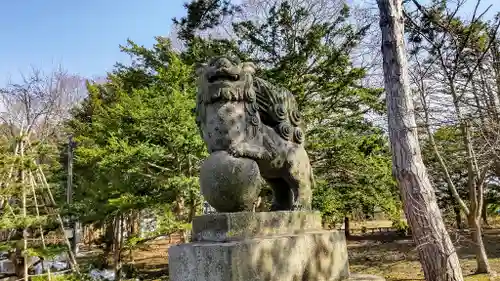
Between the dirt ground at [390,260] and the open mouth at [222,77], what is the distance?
6654 millimetres

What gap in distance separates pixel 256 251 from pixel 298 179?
Result: 0.87 metres

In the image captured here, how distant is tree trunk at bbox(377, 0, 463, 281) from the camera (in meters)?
4.31

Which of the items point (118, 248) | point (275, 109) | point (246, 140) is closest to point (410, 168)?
point (275, 109)

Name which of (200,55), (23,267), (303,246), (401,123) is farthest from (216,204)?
(200,55)

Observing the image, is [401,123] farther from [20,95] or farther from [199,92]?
[20,95]

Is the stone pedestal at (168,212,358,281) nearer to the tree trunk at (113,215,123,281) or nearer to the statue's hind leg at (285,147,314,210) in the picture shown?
the statue's hind leg at (285,147,314,210)

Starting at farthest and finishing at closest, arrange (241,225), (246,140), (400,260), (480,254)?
(400,260), (480,254), (246,140), (241,225)

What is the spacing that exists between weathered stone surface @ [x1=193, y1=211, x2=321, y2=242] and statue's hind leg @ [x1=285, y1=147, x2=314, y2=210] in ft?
0.78

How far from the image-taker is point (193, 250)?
260 centimetres

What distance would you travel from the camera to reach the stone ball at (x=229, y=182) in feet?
9.18

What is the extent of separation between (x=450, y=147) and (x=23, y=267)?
10.4 meters

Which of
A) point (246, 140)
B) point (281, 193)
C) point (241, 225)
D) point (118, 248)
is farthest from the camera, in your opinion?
point (118, 248)

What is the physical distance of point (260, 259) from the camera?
8.48 ft

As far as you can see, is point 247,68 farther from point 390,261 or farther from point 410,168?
point 390,261
